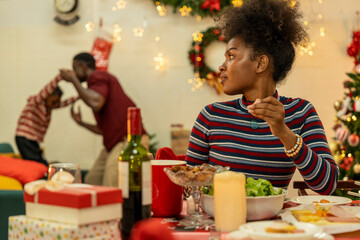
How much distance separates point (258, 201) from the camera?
3.78ft

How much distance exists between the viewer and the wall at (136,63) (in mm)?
→ 4648

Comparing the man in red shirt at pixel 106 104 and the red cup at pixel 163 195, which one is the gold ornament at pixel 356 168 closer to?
the man in red shirt at pixel 106 104

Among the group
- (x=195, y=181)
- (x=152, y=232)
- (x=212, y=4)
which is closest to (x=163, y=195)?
(x=195, y=181)

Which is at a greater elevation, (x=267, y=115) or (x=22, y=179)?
(x=267, y=115)

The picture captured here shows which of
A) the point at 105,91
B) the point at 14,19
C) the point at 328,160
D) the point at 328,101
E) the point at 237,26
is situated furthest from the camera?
the point at 14,19

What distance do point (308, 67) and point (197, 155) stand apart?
3176 millimetres

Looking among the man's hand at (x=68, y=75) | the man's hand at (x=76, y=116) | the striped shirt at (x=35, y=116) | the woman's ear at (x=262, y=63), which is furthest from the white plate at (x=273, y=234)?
the man's hand at (x=76, y=116)

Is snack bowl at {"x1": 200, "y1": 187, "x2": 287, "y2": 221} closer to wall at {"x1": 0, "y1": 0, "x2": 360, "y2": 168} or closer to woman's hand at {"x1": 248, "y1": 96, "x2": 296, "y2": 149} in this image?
woman's hand at {"x1": 248, "y1": 96, "x2": 296, "y2": 149}

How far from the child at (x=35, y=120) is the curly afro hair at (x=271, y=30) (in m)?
2.72

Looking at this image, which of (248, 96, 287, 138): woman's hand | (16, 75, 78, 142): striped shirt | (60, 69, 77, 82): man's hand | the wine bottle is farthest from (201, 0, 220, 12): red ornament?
the wine bottle

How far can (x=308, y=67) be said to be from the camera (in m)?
4.67

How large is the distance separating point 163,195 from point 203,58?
3.54m

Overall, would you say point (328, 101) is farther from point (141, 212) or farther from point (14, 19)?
point (141, 212)

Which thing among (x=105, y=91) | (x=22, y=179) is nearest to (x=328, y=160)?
(x=22, y=179)
